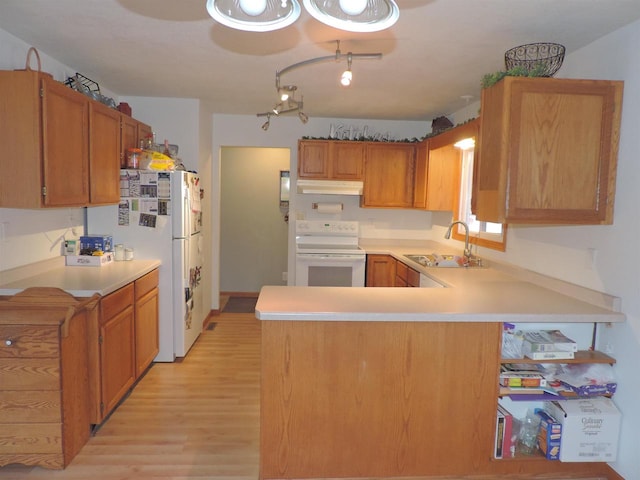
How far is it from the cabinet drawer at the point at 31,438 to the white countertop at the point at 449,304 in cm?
127

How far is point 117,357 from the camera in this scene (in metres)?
2.78

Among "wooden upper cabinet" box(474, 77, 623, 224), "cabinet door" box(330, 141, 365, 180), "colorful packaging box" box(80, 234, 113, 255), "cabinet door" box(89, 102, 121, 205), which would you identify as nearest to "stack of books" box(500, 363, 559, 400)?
"wooden upper cabinet" box(474, 77, 623, 224)

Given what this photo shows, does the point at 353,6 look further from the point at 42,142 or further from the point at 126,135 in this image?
the point at 126,135

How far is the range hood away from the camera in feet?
15.3

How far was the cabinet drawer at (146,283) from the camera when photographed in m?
3.11

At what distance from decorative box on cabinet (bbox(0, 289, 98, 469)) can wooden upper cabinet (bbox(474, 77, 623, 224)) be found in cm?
233

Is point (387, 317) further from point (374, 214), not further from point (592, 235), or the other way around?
point (374, 214)

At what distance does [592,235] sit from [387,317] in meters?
1.30

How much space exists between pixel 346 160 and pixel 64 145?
2.85 metres

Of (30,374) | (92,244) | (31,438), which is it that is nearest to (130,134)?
(92,244)

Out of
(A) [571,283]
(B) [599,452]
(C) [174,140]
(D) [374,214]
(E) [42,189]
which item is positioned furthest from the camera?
(D) [374,214]

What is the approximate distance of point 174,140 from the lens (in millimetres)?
4238

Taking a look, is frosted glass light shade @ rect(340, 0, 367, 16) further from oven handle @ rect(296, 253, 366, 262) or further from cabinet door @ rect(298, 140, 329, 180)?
cabinet door @ rect(298, 140, 329, 180)

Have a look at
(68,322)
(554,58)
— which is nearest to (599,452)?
(554,58)
